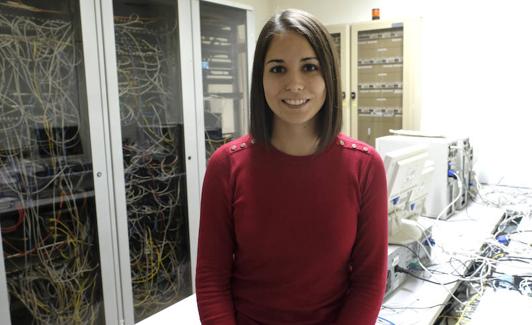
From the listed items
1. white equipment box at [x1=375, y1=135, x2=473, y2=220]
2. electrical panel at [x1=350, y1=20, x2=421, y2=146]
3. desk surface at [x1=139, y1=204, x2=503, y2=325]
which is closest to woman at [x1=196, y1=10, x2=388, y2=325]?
desk surface at [x1=139, y1=204, x2=503, y2=325]

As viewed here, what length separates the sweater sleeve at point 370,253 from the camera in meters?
1.01

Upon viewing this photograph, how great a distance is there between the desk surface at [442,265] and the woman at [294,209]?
1.29ft

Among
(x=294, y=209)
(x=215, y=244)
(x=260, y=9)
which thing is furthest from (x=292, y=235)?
(x=260, y=9)

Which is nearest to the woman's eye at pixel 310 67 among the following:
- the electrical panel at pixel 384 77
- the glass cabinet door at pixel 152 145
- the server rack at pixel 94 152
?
the server rack at pixel 94 152

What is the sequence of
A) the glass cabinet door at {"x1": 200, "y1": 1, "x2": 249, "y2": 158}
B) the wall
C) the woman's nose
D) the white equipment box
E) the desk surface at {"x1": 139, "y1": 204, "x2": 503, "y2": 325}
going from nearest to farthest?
the woman's nose → the desk surface at {"x1": 139, "y1": 204, "x2": 503, "y2": 325} → the white equipment box → the glass cabinet door at {"x1": 200, "y1": 1, "x2": 249, "y2": 158} → the wall

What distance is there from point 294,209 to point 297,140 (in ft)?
0.54

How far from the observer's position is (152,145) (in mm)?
2523

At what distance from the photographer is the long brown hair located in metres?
0.95

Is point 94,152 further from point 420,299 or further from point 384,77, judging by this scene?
point 384,77

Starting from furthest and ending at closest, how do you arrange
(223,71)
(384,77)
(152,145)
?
(384,77)
(223,71)
(152,145)

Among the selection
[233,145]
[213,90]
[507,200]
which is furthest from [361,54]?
[233,145]

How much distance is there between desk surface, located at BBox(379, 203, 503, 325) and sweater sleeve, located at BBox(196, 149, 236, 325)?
583 millimetres

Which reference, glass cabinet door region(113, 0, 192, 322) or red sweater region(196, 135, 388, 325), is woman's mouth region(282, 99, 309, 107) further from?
glass cabinet door region(113, 0, 192, 322)

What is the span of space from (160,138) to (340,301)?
1.77 m
